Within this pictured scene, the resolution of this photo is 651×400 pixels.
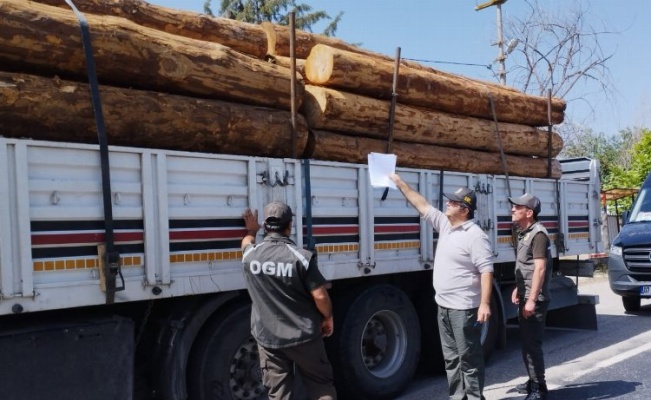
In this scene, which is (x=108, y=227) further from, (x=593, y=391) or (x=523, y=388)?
(x=593, y=391)

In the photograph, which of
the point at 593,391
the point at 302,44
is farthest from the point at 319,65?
the point at 593,391

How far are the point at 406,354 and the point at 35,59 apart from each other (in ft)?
13.4

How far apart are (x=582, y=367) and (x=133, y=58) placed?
550 centimetres

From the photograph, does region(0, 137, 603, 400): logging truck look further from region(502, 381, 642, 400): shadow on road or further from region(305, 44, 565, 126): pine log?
region(502, 381, 642, 400): shadow on road

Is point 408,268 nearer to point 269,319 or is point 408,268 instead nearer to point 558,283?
point 269,319

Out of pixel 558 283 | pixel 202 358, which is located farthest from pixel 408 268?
pixel 558 283

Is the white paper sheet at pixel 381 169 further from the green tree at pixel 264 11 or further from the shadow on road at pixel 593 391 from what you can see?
the green tree at pixel 264 11

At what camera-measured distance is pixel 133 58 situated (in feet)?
15.8

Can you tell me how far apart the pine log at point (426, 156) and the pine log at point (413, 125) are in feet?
0.27

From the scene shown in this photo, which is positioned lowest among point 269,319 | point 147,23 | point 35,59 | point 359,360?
point 359,360

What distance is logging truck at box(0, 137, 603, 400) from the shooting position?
3943mm

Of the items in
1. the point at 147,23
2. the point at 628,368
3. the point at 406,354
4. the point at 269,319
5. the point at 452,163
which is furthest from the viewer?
the point at 452,163

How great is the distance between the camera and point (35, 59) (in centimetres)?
439

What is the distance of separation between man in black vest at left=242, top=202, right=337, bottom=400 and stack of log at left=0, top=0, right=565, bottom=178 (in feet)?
4.16
